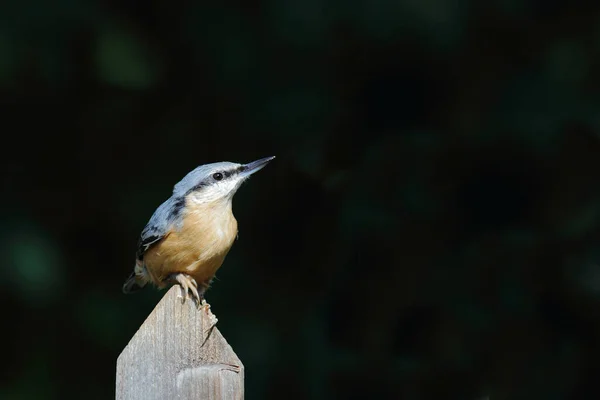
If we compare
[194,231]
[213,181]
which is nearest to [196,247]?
[194,231]

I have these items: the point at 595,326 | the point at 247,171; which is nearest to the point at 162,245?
the point at 247,171

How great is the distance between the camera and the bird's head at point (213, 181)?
3.10 m

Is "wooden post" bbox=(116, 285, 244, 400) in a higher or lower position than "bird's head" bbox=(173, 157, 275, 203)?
lower

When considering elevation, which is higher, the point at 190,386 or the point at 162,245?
the point at 162,245

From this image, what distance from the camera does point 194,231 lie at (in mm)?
2986

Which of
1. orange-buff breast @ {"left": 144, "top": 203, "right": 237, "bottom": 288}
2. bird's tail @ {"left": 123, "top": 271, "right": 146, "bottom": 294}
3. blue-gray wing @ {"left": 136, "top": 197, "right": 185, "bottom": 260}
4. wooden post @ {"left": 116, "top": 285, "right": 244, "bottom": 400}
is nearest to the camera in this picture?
wooden post @ {"left": 116, "top": 285, "right": 244, "bottom": 400}

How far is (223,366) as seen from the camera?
1.95m

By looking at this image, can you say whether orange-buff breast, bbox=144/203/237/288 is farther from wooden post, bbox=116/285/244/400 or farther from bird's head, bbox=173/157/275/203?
wooden post, bbox=116/285/244/400

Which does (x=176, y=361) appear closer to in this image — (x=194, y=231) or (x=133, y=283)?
(x=194, y=231)

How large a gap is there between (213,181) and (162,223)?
0.82ft

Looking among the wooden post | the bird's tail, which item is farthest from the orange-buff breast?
the wooden post

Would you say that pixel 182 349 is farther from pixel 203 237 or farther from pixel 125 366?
pixel 203 237

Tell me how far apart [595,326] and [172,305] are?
2.53 meters

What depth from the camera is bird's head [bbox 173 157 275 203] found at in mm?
3104
